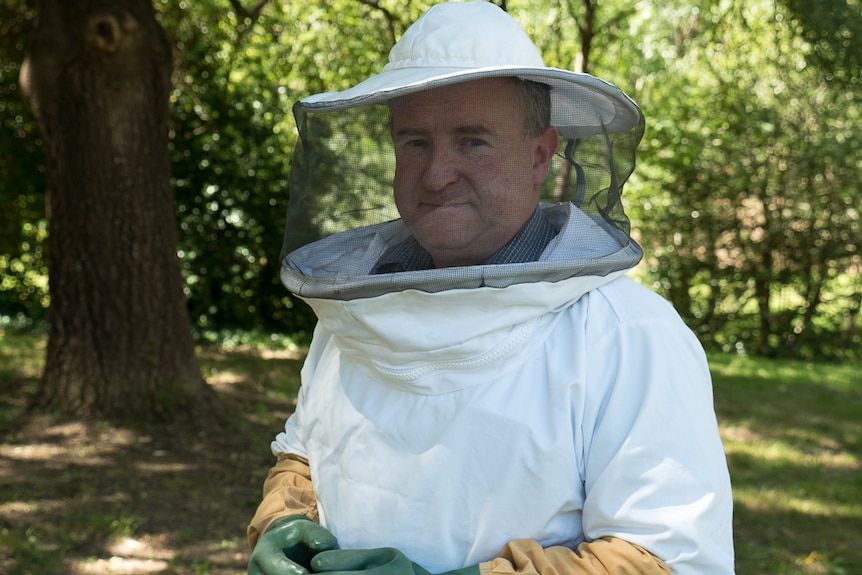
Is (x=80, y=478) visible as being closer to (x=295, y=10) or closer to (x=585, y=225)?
(x=585, y=225)

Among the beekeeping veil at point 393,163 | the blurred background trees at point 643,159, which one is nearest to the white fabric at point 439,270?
the beekeeping veil at point 393,163

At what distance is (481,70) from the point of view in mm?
1384

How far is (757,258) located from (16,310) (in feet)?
25.9

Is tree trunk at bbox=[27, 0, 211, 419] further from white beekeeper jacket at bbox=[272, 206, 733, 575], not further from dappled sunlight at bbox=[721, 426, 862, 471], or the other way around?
white beekeeper jacket at bbox=[272, 206, 733, 575]

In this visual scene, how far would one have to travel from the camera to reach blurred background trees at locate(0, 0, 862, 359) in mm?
7859

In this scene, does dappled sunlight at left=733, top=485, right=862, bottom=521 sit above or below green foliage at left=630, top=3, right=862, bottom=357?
below

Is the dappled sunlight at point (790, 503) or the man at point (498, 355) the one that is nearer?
the man at point (498, 355)

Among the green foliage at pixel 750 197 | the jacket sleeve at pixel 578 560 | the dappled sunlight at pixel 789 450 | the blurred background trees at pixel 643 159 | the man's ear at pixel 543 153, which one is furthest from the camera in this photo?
the green foliage at pixel 750 197

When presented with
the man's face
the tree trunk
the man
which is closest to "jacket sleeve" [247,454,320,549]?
the man

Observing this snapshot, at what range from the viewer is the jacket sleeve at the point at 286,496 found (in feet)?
5.84

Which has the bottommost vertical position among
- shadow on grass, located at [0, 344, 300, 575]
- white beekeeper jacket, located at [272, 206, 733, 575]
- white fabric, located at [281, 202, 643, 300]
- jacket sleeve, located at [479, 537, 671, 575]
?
shadow on grass, located at [0, 344, 300, 575]

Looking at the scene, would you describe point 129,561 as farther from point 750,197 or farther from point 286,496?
point 750,197

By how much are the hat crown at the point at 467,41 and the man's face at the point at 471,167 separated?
0.04 meters

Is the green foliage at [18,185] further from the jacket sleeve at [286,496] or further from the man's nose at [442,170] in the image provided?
the man's nose at [442,170]
